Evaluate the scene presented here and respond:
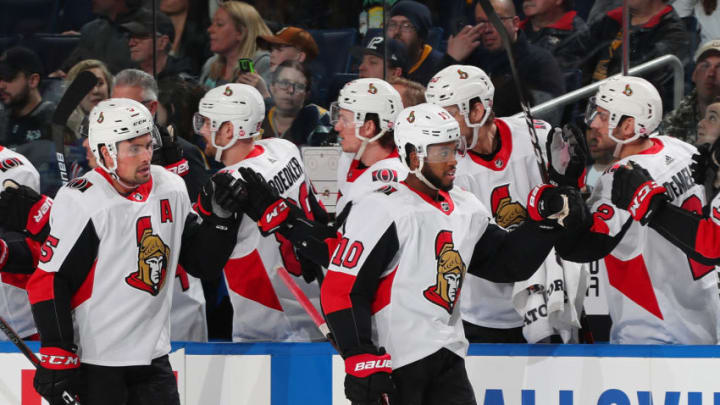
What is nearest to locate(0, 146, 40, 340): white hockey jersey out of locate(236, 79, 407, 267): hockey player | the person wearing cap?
locate(236, 79, 407, 267): hockey player

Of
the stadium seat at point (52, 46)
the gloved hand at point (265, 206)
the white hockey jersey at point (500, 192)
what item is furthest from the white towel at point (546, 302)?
the stadium seat at point (52, 46)

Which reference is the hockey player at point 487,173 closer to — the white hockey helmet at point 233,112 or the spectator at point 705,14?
the white hockey helmet at point 233,112

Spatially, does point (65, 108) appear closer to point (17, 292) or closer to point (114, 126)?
point (17, 292)

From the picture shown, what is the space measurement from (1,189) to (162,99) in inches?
73.0

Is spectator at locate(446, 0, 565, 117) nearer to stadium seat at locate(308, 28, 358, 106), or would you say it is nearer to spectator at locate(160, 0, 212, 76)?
stadium seat at locate(308, 28, 358, 106)

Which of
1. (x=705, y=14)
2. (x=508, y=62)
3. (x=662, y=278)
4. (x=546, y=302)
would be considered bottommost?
(x=546, y=302)

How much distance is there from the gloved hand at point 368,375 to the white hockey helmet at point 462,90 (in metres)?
1.51

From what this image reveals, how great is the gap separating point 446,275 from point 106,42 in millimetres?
3565

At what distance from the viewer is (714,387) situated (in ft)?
13.4

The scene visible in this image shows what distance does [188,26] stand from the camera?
6.59 m

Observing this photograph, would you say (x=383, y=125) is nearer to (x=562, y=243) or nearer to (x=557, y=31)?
(x=562, y=243)

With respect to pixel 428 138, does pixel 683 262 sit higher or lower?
lower

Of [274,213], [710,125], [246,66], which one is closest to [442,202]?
[274,213]

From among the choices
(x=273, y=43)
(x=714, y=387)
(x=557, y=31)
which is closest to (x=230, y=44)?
(x=273, y=43)
